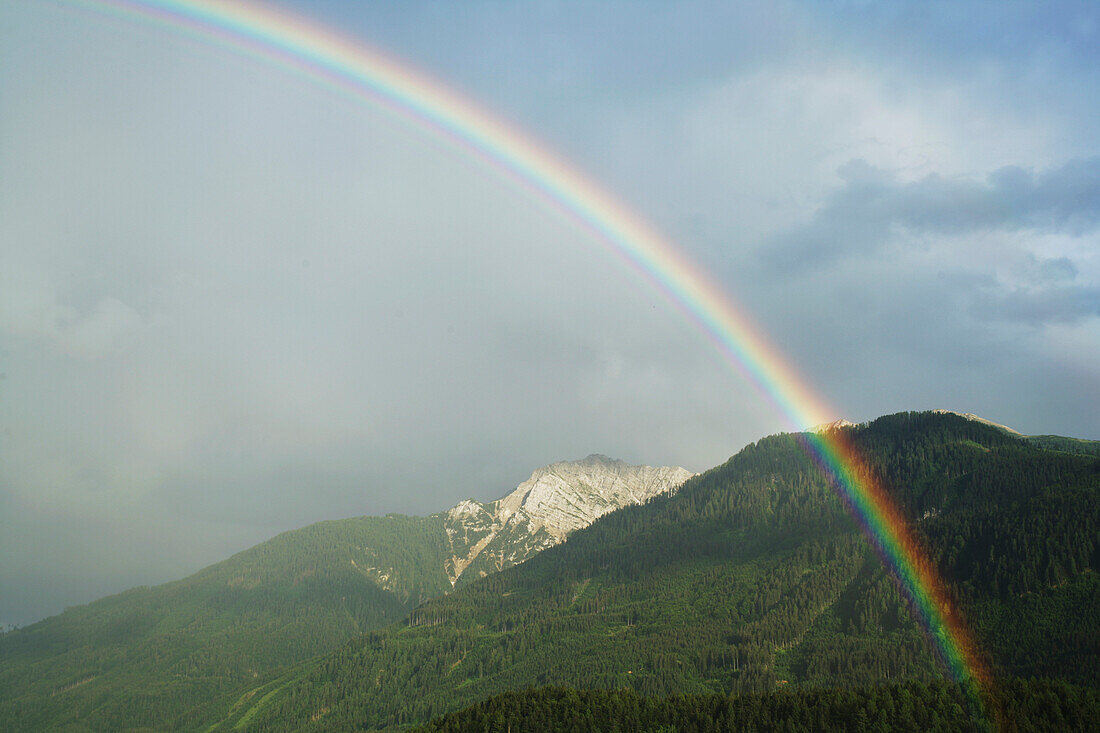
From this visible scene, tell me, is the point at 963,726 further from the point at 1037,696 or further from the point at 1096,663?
the point at 1096,663

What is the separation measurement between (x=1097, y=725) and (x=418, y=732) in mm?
170436

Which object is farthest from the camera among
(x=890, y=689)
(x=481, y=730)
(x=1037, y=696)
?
(x=481, y=730)

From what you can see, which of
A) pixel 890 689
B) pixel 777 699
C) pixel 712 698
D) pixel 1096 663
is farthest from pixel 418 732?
pixel 1096 663

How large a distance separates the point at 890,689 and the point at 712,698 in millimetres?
47571

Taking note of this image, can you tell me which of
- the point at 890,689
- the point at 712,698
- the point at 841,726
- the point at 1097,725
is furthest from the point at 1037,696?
the point at 712,698

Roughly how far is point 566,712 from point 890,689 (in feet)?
289

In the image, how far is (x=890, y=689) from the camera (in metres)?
170

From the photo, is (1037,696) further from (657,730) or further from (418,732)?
(418,732)

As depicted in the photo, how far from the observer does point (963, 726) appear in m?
149

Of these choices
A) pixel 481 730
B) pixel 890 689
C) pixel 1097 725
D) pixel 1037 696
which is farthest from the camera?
pixel 481 730

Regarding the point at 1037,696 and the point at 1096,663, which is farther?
the point at 1096,663

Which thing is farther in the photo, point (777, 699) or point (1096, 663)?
point (1096, 663)

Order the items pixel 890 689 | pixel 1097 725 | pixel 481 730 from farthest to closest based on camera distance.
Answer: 1. pixel 481 730
2. pixel 890 689
3. pixel 1097 725

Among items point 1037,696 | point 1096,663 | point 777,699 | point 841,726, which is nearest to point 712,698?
point 777,699
